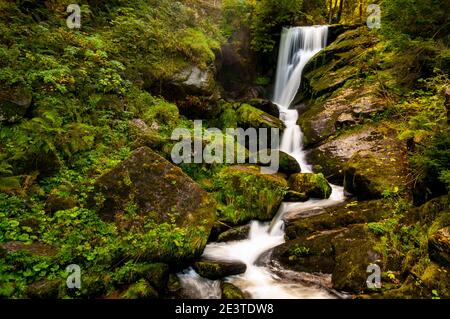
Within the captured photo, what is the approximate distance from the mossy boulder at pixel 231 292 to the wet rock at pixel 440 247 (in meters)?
2.60

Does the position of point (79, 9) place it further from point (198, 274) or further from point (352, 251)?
point (352, 251)

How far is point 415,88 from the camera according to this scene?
8.59 meters

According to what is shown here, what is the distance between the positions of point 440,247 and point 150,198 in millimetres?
4235

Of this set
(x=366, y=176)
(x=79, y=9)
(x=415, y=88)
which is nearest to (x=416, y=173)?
(x=366, y=176)

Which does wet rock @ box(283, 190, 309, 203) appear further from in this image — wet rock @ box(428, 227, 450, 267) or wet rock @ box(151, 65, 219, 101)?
wet rock @ box(151, 65, 219, 101)

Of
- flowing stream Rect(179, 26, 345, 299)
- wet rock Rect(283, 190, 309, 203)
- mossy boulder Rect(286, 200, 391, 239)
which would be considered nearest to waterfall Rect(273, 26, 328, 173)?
flowing stream Rect(179, 26, 345, 299)

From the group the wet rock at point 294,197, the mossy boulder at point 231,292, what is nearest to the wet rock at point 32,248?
the mossy boulder at point 231,292

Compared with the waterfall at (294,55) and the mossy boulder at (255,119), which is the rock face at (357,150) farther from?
the waterfall at (294,55)

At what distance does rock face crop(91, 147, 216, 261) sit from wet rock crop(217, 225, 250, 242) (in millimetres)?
940

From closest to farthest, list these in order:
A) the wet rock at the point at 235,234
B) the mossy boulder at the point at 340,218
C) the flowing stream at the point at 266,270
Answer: the flowing stream at the point at 266,270 → the mossy boulder at the point at 340,218 → the wet rock at the point at 235,234

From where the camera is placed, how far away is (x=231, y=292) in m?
4.95

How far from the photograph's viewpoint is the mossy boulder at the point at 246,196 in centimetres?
729
